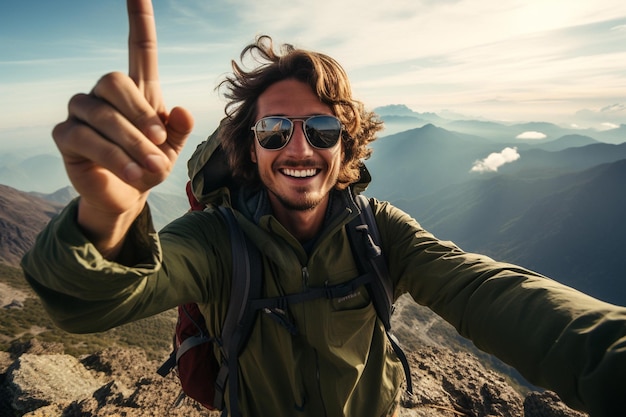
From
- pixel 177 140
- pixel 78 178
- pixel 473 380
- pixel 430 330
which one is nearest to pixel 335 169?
pixel 177 140

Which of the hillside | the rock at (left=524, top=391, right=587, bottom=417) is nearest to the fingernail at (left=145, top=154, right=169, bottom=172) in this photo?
the hillside

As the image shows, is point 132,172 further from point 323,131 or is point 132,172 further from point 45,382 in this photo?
point 45,382

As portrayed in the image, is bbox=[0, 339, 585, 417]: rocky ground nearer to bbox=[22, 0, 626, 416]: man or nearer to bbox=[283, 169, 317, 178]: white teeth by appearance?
bbox=[22, 0, 626, 416]: man

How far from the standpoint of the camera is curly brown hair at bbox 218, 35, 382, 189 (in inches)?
175

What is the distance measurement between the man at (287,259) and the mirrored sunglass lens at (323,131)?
0.02 metres

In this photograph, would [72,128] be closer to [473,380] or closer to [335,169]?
[335,169]

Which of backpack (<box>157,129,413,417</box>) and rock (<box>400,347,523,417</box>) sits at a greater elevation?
backpack (<box>157,129,413,417</box>)

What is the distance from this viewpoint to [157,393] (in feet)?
22.3

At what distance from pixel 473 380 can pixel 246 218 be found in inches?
262

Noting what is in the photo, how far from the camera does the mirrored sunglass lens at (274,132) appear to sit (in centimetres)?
412

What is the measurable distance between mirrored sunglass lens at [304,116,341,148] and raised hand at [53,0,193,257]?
2.46 metres

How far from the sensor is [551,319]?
219cm

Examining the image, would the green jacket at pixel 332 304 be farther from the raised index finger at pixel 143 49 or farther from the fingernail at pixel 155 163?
the raised index finger at pixel 143 49

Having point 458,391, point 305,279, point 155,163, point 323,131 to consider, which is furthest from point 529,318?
point 458,391
